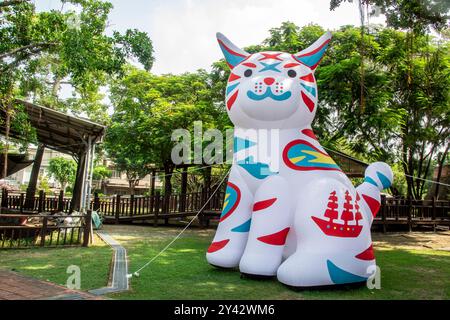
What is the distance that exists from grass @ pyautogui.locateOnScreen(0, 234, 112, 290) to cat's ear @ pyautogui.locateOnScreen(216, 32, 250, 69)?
4761 millimetres

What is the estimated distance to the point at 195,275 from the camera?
21.3 feet

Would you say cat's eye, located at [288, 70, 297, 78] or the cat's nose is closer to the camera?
the cat's nose

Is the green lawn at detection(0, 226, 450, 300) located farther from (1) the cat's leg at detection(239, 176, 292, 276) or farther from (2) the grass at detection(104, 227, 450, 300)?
(1) the cat's leg at detection(239, 176, 292, 276)

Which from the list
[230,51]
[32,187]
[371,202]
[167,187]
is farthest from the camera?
[32,187]

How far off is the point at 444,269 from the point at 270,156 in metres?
4.94

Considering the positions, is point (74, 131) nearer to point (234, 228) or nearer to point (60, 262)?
point (60, 262)

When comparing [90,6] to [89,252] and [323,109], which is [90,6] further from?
[323,109]

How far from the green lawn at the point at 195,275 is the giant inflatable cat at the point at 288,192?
27cm

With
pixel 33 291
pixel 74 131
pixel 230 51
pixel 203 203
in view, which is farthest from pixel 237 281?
pixel 74 131

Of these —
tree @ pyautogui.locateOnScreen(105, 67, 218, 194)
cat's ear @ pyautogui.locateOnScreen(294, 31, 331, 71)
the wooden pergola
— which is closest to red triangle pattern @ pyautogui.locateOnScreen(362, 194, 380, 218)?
cat's ear @ pyautogui.locateOnScreen(294, 31, 331, 71)

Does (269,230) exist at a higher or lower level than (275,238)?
higher

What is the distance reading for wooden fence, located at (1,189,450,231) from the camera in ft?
50.3

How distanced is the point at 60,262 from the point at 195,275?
9.47ft
